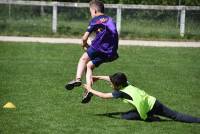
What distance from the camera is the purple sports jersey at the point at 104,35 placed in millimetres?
12703

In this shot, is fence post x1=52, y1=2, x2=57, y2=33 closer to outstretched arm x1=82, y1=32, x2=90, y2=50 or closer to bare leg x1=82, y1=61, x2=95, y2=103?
outstretched arm x1=82, y1=32, x2=90, y2=50

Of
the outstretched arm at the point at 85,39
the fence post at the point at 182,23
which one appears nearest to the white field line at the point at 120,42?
the fence post at the point at 182,23

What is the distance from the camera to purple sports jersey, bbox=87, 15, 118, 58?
41.7 feet

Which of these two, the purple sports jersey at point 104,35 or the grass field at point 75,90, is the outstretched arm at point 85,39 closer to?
the purple sports jersey at point 104,35

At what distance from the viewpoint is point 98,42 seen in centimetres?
1285

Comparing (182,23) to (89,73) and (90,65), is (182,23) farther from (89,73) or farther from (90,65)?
(89,73)

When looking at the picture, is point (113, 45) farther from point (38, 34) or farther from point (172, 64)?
point (38, 34)

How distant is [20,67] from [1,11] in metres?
11.2

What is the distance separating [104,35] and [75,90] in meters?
2.42

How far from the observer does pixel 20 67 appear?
18.4 m

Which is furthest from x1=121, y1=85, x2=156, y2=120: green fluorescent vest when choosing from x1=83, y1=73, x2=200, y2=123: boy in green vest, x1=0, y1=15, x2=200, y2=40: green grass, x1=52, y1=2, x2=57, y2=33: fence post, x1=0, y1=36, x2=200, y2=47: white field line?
x1=52, y1=2, x2=57, y2=33: fence post

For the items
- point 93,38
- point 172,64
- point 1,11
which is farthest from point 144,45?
point 93,38

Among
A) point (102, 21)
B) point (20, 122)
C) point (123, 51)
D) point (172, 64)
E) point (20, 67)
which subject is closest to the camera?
point (20, 122)

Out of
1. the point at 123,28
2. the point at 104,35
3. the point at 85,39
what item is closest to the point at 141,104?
the point at 104,35
